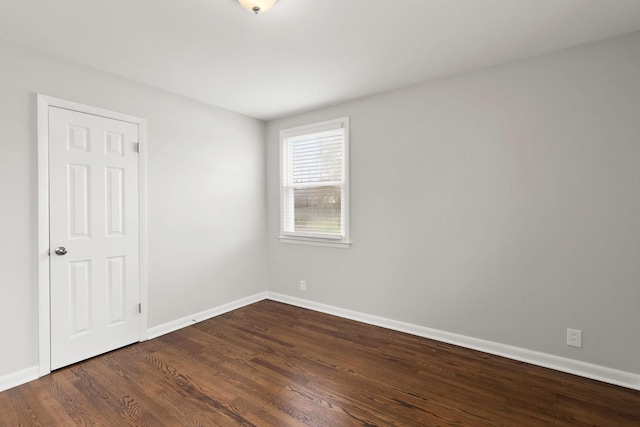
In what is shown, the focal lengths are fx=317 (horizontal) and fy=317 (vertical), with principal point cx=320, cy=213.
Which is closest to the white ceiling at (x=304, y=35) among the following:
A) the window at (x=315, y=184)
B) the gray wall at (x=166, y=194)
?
the gray wall at (x=166, y=194)

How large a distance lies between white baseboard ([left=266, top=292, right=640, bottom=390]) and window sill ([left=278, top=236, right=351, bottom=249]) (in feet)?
2.48

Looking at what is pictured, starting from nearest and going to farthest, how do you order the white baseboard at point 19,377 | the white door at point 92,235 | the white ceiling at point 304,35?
the white ceiling at point 304,35 → the white baseboard at point 19,377 → the white door at point 92,235

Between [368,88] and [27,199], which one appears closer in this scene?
[27,199]

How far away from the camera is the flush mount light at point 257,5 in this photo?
1.81 metres

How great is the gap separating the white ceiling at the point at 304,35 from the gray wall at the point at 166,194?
0.79ft

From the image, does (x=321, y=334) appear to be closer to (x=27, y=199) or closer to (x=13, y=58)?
(x=27, y=199)

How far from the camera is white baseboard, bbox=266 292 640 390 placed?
231cm

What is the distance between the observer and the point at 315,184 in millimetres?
3936

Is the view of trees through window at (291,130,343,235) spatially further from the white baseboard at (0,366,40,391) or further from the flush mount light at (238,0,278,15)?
the white baseboard at (0,366,40,391)

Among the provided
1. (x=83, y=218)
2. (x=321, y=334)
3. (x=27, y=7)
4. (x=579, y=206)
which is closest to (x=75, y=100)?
(x=27, y=7)

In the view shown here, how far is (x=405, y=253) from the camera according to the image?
3.29 meters

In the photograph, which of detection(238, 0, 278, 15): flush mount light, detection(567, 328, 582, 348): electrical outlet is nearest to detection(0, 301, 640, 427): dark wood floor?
detection(567, 328, 582, 348): electrical outlet

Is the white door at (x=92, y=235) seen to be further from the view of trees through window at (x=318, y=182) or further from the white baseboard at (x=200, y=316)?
the view of trees through window at (x=318, y=182)

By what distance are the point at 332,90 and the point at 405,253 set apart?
6.08 feet
